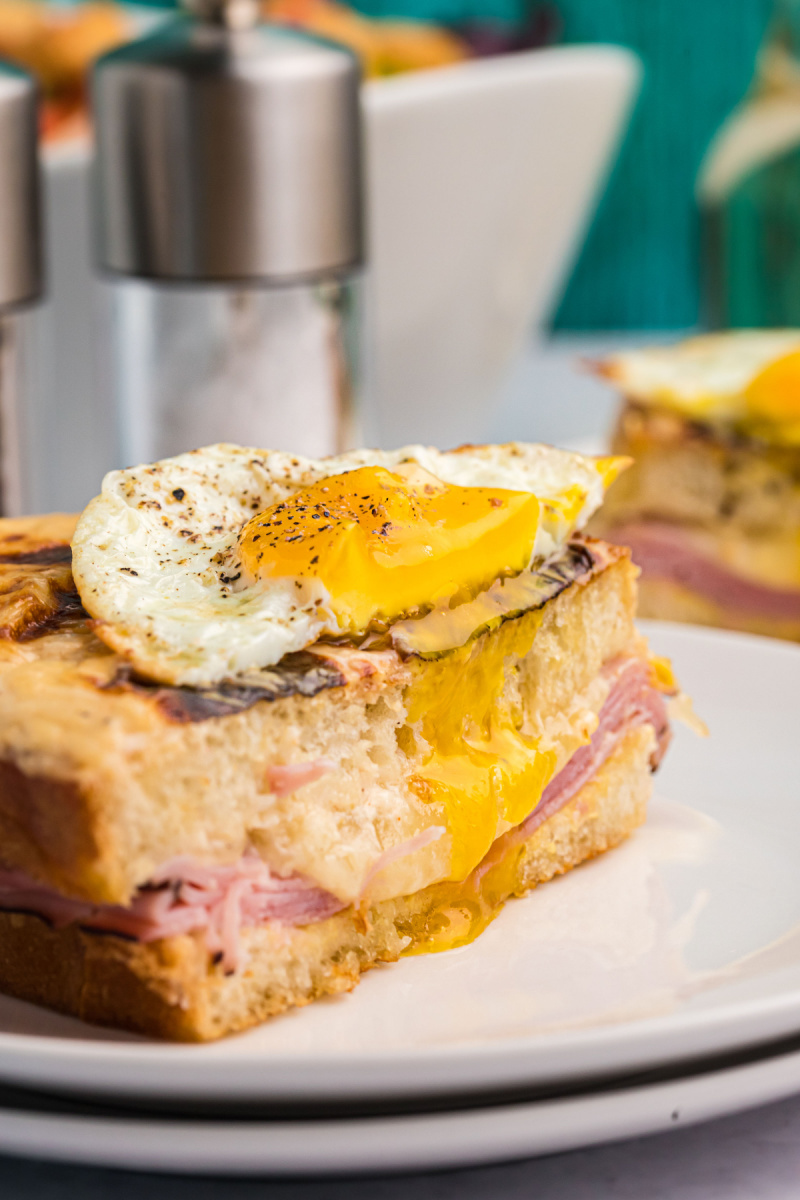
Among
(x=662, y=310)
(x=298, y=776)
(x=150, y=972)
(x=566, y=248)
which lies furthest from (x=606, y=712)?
(x=662, y=310)

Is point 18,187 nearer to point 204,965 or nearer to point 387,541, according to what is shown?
point 387,541

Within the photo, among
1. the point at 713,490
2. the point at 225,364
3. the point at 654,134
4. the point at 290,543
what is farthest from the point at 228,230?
the point at 654,134

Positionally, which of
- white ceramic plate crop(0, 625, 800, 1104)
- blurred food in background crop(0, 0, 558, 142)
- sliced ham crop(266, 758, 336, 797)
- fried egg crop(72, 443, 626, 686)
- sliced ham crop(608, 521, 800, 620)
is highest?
blurred food in background crop(0, 0, 558, 142)

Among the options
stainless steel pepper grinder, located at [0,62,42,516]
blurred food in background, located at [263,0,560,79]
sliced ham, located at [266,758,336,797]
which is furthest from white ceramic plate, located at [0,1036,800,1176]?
blurred food in background, located at [263,0,560,79]

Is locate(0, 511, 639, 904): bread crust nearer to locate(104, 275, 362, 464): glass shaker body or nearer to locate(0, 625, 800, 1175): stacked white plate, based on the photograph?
locate(0, 625, 800, 1175): stacked white plate

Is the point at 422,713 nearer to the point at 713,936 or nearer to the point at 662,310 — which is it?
the point at 713,936

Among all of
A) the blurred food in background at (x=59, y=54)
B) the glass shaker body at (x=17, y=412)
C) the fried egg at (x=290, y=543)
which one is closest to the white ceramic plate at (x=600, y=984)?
the fried egg at (x=290, y=543)
